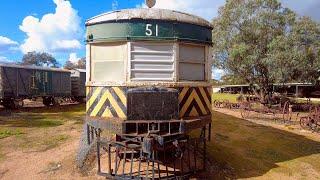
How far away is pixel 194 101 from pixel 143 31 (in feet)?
6.54

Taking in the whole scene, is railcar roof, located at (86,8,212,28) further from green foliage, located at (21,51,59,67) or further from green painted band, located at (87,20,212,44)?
green foliage, located at (21,51,59,67)

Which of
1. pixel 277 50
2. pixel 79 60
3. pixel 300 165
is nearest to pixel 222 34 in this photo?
pixel 277 50

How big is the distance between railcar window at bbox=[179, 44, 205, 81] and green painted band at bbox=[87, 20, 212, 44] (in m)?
0.26

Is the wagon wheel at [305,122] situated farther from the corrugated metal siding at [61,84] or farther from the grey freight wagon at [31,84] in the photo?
the corrugated metal siding at [61,84]

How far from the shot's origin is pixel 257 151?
12461 mm

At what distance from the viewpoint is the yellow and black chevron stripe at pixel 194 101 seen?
8.38 meters

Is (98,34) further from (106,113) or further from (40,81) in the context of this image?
(40,81)

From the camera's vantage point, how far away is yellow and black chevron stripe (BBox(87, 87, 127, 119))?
26.7 ft

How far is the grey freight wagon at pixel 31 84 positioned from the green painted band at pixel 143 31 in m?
20.0

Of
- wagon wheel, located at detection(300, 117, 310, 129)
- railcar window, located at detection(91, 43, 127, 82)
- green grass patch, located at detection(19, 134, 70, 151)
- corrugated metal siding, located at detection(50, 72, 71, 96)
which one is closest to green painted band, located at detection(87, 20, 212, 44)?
railcar window, located at detection(91, 43, 127, 82)

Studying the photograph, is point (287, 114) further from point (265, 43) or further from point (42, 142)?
point (42, 142)

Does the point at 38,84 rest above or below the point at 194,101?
above

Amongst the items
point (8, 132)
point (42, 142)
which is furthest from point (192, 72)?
point (8, 132)

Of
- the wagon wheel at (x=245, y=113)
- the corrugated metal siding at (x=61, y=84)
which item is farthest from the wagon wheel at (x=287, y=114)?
the corrugated metal siding at (x=61, y=84)
